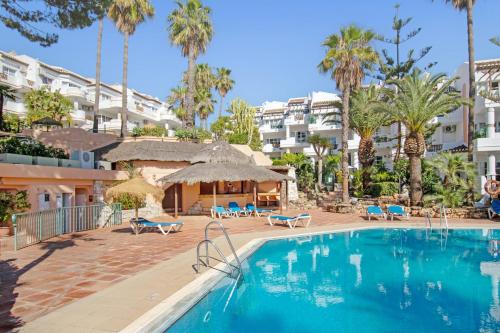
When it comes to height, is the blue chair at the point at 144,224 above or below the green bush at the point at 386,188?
below

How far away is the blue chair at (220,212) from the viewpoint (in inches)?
764

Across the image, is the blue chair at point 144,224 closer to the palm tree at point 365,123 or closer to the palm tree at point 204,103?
the palm tree at point 365,123

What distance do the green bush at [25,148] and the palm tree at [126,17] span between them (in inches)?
491

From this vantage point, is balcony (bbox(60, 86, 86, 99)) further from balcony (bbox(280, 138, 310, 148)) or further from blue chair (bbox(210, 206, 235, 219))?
blue chair (bbox(210, 206, 235, 219))

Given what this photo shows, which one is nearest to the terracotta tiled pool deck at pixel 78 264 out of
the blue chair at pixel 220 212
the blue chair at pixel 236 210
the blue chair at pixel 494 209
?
the blue chair at pixel 220 212

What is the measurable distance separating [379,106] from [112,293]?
64.9 feet

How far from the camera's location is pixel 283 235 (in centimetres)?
1430

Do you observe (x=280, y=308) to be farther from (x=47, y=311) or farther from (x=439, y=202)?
(x=439, y=202)

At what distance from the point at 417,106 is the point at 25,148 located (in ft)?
68.7

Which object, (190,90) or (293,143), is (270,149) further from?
(190,90)

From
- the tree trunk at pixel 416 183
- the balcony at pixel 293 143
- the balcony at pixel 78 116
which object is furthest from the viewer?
the balcony at pixel 293 143

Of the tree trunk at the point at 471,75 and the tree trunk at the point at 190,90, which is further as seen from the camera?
the tree trunk at the point at 190,90

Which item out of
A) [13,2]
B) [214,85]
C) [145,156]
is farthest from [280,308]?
[214,85]

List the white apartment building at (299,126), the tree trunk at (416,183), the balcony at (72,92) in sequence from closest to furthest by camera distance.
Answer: the tree trunk at (416,183) → the balcony at (72,92) → the white apartment building at (299,126)
